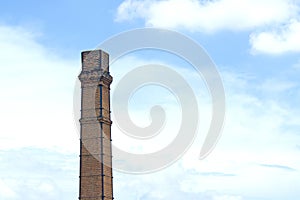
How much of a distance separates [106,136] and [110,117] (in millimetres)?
1136

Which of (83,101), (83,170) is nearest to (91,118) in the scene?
(83,101)

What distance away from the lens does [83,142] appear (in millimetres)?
23031

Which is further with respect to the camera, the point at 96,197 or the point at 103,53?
the point at 103,53

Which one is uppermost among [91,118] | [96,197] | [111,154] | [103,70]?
[103,70]

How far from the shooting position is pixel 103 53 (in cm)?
2403

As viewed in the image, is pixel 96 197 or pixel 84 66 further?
pixel 84 66

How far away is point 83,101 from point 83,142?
6.77 ft

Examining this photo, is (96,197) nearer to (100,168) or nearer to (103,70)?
(100,168)

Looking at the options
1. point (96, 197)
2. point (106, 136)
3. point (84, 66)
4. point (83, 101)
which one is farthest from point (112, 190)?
point (84, 66)

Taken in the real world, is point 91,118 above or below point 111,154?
above

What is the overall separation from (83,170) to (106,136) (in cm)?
195

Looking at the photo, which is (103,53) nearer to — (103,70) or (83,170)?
(103,70)

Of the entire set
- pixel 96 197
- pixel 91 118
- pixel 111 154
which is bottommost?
pixel 96 197

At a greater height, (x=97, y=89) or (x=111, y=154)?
(x=97, y=89)
